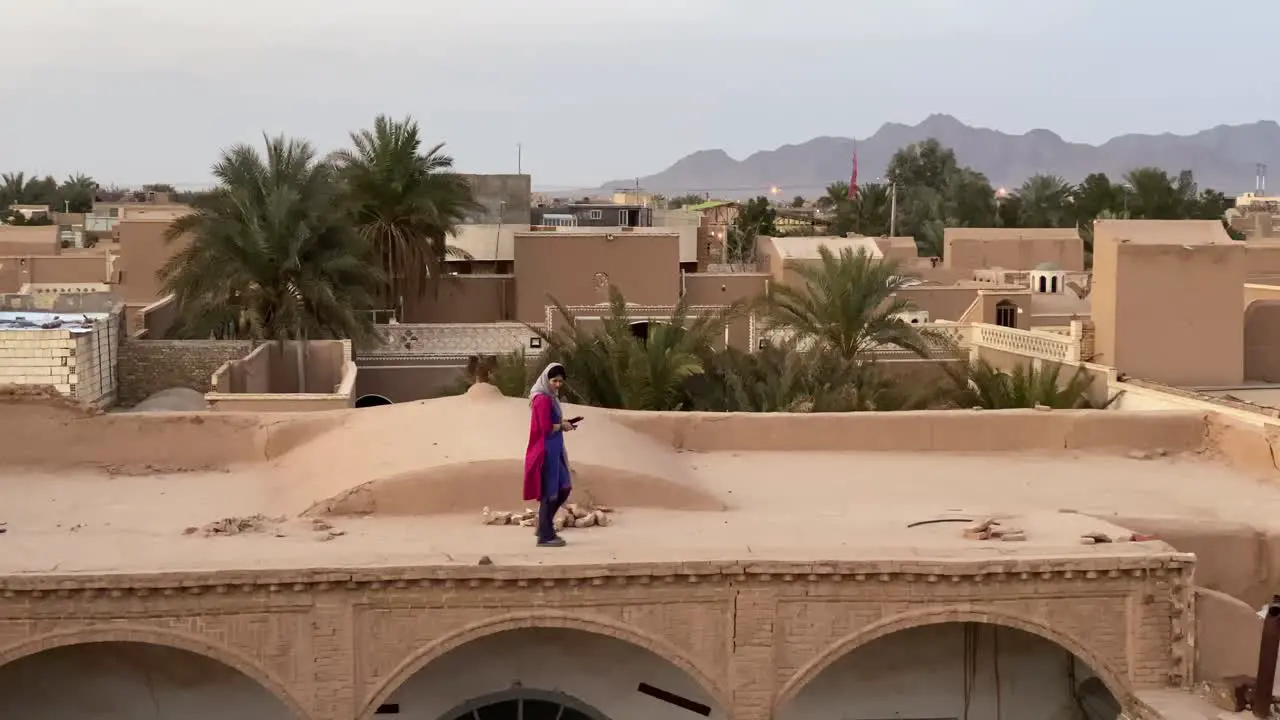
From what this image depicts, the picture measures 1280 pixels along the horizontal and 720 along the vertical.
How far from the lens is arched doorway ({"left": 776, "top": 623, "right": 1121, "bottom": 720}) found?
31.5ft

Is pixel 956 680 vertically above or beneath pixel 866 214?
beneath

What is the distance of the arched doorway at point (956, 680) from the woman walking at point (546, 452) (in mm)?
2427

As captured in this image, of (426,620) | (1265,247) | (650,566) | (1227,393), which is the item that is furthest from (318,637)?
(1265,247)

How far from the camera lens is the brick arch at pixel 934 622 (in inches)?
330

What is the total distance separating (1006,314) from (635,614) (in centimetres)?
2341

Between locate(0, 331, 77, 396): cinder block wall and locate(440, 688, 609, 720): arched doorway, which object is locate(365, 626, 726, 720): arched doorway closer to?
locate(440, 688, 609, 720): arched doorway

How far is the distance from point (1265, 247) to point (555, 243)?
80.3 feet

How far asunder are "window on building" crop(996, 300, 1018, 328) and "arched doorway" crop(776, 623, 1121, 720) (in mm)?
20900

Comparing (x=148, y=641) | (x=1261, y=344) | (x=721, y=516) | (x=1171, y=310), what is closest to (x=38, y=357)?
(x=148, y=641)

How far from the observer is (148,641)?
8023mm

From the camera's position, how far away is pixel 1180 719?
26.6ft

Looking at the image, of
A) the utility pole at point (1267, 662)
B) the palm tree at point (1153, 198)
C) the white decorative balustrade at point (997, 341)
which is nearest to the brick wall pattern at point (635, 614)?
the utility pole at point (1267, 662)

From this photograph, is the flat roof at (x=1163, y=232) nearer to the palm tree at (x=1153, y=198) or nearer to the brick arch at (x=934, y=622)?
the brick arch at (x=934, y=622)

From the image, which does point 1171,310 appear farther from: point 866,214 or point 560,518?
point 866,214
